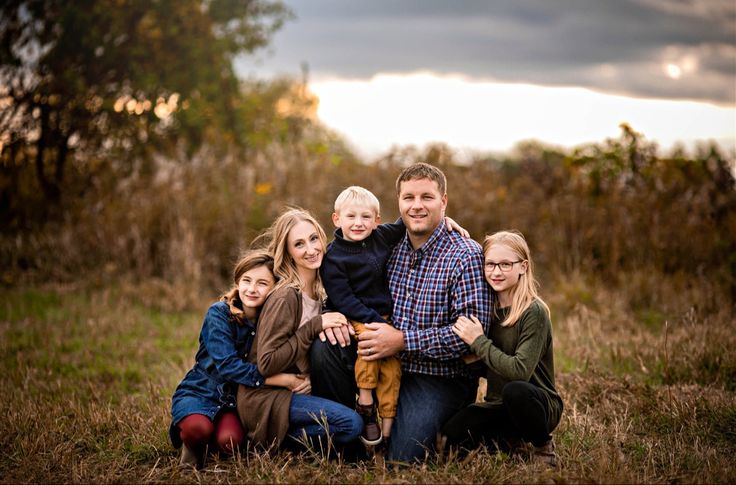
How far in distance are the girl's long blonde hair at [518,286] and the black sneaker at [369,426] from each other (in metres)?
0.95

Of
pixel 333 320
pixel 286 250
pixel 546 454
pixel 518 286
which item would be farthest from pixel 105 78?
pixel 546 454

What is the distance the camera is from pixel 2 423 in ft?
15.4

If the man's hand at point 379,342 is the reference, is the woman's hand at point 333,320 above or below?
above

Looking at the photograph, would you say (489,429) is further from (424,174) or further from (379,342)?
(424,174)

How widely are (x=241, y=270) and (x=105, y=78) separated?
28.7 ft

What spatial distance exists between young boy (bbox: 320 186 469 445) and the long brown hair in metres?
0.35

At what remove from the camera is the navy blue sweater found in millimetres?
4262

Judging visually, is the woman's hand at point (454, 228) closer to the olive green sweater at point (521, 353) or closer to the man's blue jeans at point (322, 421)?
the olive green sweater at point (521, 353)

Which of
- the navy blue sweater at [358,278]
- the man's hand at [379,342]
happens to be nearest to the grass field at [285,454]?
the man's hand at [379,342]

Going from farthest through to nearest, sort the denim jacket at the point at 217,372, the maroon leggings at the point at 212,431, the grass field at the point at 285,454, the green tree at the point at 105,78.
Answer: the green tree at the point at 105,78, the denim jacket at the point at 217,372, the maroon leggings at the point at 212,431, the grass field at the point at 285,454

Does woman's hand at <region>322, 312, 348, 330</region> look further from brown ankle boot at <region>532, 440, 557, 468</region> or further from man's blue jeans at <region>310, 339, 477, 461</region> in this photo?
brown ankle boot at <region>532, 440, 557, 468</region>

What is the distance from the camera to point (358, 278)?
14.3ft

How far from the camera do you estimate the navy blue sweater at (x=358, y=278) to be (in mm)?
4262

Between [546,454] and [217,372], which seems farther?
[217,372]
